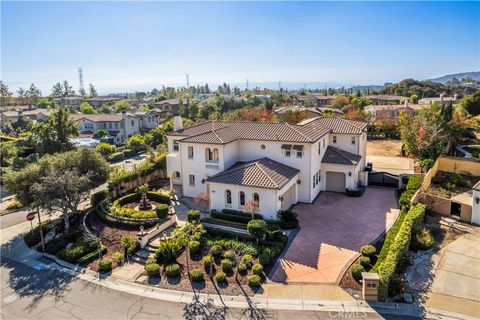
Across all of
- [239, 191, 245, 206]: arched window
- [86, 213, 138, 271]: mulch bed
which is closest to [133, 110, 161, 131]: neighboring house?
[86, 213, 138, 271]: mulch bed

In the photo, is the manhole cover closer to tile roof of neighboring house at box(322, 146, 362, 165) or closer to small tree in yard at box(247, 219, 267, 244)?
small tree in yard at box(247, 219, 267, 244)

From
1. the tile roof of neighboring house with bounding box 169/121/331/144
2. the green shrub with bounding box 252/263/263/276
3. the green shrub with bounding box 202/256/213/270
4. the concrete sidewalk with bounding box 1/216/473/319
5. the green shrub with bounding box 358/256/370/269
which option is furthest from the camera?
the tile roof of neighboring house with bounding box 169/121/331/144

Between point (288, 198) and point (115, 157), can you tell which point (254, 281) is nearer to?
point (288, 198)

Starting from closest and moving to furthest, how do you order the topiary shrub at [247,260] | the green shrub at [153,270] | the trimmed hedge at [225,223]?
the green shrub at [153,270] < the topiary shrub at [247,260] < the trimmed hedge at [225,223]

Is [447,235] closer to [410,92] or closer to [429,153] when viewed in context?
[429,153]

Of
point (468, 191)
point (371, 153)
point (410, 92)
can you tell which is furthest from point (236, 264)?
point (410, 92)

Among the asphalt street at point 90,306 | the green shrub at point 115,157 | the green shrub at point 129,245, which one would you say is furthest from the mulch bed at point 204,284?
the green shrub at point 115,157
